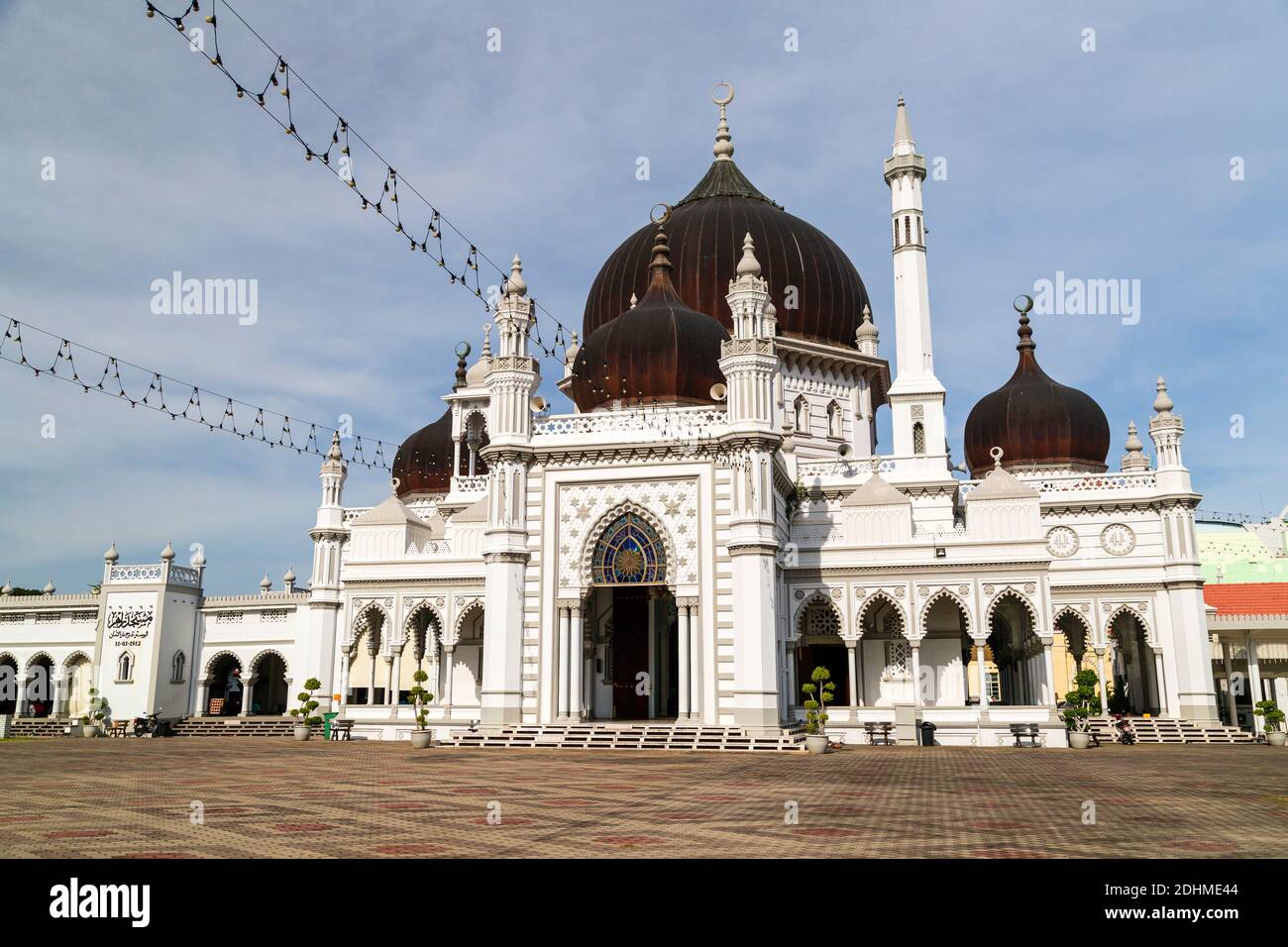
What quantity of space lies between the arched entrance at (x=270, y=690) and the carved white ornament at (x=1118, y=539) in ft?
113

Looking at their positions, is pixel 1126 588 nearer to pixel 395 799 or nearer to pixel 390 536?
pixel 390 536

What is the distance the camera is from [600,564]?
2912cm

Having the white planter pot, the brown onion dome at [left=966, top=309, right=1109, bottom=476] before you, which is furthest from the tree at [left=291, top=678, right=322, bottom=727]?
the brown onion dome at [left=966, top=309, right=1109, bottom=476]

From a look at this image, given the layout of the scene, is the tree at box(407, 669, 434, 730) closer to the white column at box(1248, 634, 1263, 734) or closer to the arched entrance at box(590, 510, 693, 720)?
the arched entrance at box(590, 510, 693, 720)

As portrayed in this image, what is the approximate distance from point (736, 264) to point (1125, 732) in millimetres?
20055

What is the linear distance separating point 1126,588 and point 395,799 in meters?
29.1

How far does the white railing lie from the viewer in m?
29.2

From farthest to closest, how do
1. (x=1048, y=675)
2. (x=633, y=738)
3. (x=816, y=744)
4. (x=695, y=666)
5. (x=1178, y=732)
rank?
1. (x=1178, y=732)
2. (x=1048, y=675)
3. (x=695, y=666)
4. (x=633, y=738)
5. (x=816, y=744)

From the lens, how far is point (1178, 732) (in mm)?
32562

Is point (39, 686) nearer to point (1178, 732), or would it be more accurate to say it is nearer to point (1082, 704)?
point (1082, 704)

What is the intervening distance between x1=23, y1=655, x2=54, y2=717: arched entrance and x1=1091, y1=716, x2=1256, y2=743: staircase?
41275 millimetres

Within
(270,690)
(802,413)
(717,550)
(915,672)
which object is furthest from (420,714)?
(270,690)
